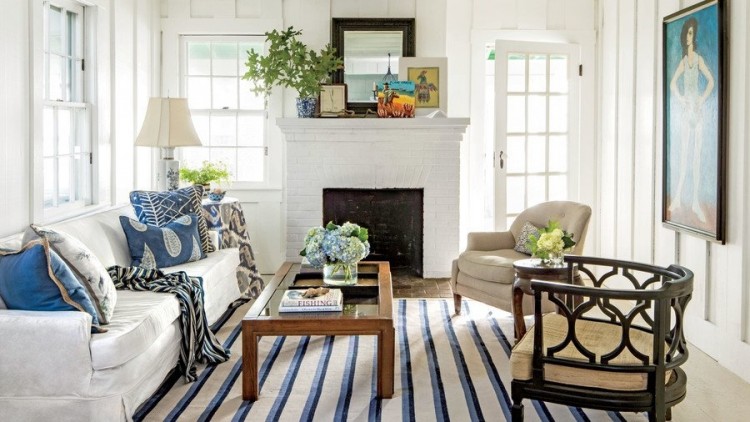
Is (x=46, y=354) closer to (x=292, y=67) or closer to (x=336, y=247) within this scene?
(x=336, y=247)

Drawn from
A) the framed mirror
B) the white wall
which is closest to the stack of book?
the white wall

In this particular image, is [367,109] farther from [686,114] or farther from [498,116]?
[686,114]

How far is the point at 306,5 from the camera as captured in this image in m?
7.40

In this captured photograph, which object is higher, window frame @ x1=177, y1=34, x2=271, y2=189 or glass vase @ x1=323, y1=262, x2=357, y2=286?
window frame @ x1=177, y1=34, x2=271, y2=189

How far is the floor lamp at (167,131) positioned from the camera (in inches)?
245

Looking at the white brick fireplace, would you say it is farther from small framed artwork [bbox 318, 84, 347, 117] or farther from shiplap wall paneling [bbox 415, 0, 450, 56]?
shiplap wall paneling [bbox 415, 0, 450, 56]

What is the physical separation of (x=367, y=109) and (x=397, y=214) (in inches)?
39.7

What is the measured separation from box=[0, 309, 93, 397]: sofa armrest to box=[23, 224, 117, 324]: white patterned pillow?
287mm

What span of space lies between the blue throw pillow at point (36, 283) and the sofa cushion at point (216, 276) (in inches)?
54.2

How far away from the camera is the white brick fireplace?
727 cm

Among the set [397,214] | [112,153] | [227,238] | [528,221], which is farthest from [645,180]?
[112,153]

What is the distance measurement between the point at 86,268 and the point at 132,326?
374mm

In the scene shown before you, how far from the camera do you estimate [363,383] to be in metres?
4.26

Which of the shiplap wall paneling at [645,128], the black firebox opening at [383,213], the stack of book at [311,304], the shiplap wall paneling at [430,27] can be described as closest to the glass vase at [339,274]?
the stack of book at [311,304]
